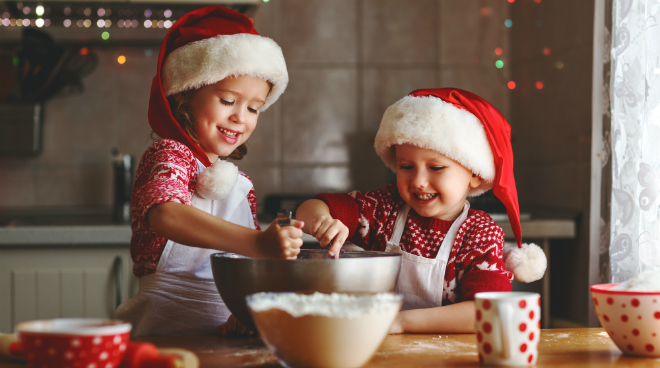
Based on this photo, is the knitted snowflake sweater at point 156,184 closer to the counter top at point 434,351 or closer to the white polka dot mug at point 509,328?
the counter top at point 434,351

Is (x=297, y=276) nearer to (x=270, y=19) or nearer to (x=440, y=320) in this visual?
(x=440, y=320)

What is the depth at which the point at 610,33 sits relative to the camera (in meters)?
1.42

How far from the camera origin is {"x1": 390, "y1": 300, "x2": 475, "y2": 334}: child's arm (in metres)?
0.88

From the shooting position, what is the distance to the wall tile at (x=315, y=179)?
7.69ft

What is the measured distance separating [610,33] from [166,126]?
107cm

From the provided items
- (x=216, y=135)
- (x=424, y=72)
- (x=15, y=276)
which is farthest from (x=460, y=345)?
(x=424, y=72)

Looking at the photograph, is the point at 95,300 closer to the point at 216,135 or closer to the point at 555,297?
the point at 216,135

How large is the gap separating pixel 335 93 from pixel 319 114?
106mm

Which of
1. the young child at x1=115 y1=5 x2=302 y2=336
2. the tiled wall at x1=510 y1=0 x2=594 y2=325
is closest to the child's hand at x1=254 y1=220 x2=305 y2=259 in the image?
the young child at x1=115 y1=5 x2=302 y2=336

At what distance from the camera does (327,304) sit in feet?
1.92

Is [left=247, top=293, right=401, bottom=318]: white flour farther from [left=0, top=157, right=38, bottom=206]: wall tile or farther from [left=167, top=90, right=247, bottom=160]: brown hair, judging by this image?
[left=0, top=157, right=38, bottom=206]: wall tile

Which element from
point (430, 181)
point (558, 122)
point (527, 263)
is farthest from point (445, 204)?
point (558, 122)

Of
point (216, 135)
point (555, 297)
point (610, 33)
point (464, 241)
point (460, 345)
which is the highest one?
point (610, 33)

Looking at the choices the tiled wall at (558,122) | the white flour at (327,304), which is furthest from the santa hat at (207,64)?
the tiled wall at (558,122)
